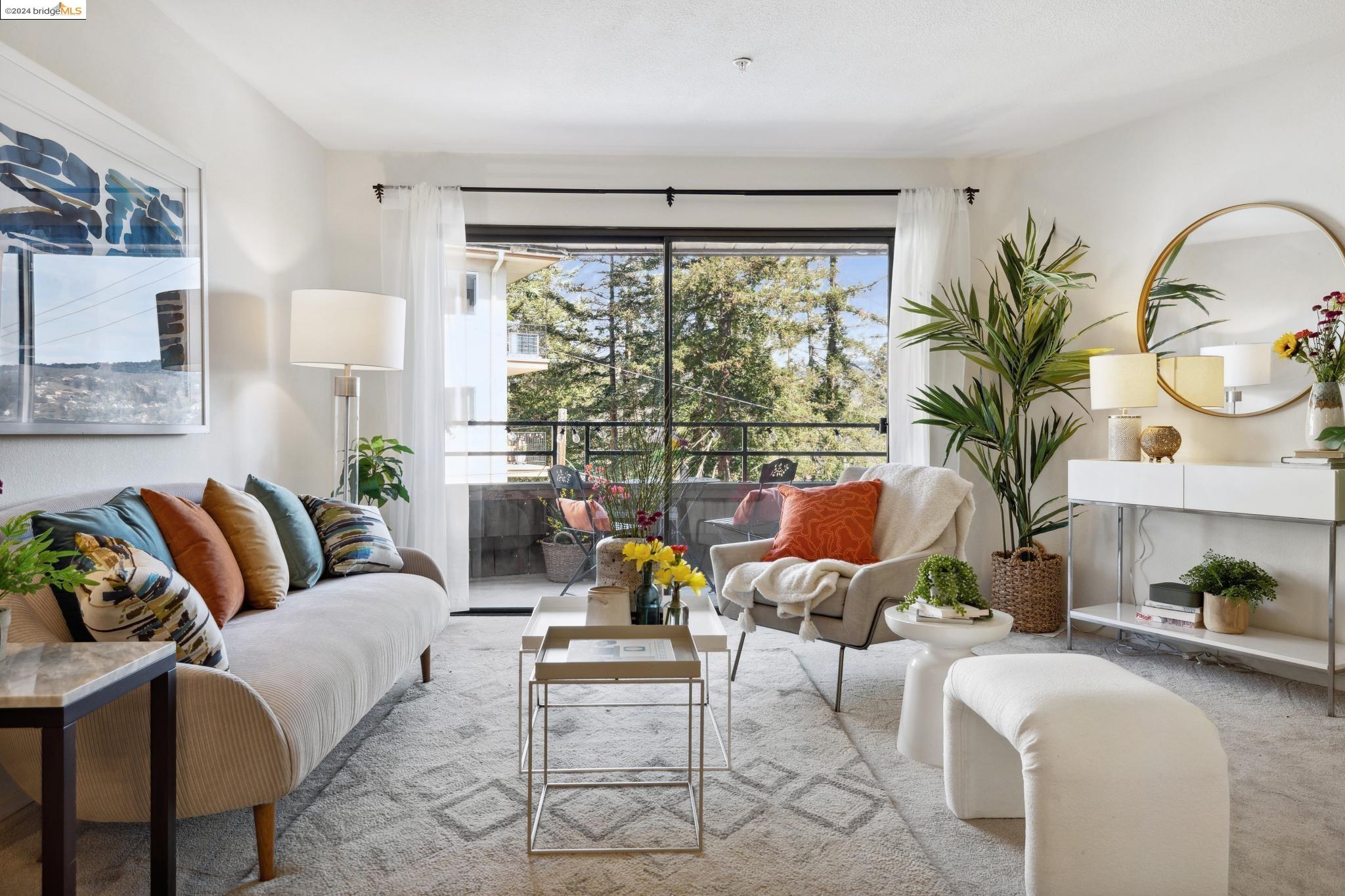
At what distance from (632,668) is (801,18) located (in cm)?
243

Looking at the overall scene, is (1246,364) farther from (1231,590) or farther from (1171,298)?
(1231,590)

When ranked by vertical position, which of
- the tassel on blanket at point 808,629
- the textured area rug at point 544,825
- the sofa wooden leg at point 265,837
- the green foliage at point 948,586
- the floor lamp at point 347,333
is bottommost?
the textured area rug at point 544,825

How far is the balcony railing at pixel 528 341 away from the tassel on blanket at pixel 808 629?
2383 millimetres

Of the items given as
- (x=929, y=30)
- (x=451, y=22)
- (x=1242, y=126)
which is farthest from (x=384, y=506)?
(x=1242, y=126)

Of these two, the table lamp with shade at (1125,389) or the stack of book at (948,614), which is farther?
the table lamp with shade at (1125,389)

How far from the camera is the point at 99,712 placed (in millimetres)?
1735

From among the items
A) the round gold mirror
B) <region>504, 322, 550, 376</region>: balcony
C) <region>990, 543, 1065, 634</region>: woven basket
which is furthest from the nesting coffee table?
the round gold mirror

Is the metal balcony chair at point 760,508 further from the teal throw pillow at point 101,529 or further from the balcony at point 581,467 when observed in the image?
the teal throw pillow at point 101,529

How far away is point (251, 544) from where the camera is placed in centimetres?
265

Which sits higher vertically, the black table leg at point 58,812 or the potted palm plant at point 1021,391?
the potted palm plant at point 1021,391

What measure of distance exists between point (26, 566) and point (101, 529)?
55 centimetres

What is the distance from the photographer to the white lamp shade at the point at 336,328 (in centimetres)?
356

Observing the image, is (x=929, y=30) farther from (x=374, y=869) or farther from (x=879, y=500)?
(x=374, y=869)

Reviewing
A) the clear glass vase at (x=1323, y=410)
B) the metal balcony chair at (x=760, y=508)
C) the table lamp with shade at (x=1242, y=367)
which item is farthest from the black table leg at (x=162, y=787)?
the table lamp with shade at (x=1242, y=367)
